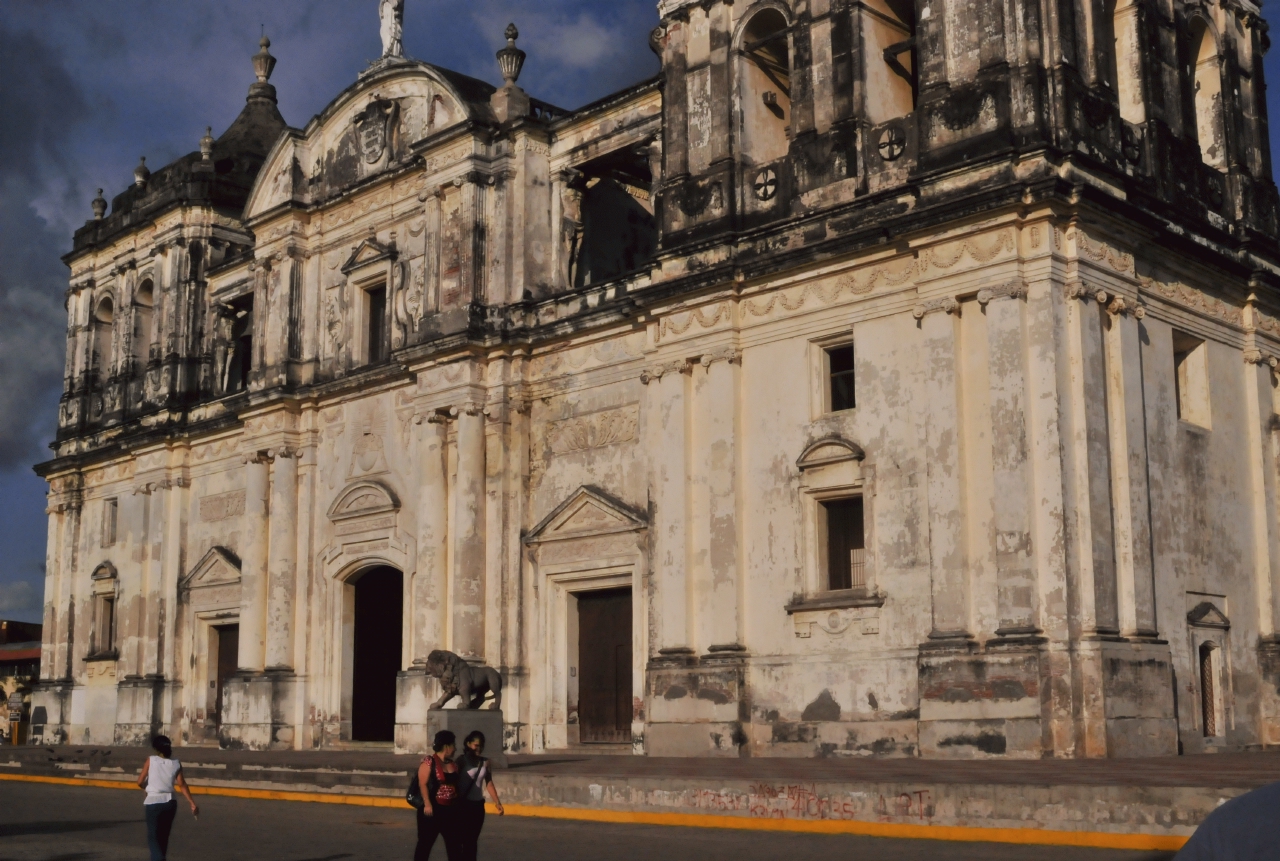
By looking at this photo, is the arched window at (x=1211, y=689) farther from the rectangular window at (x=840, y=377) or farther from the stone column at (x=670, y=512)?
the stone column at (x=670, y=512)

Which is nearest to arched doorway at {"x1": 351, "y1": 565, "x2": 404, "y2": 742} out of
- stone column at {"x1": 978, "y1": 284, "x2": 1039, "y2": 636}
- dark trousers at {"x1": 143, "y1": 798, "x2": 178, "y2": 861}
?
stone column at {"x1": 978, "y1": 284, "x2": 1039, "y2": 636}

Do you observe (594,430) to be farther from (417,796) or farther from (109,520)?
(109,520)

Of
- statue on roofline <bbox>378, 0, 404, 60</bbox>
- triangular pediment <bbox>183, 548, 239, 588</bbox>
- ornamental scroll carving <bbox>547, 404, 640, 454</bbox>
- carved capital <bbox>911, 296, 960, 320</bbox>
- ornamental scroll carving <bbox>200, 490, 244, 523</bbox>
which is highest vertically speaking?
statue on roofline <bbox>378, 0, 404, 60</bbox>

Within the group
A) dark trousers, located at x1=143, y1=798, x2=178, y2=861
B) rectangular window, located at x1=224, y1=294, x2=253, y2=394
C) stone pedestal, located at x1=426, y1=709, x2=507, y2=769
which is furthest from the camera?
rectangular window, located at x1=224, y1=294, x2=253, y2=394

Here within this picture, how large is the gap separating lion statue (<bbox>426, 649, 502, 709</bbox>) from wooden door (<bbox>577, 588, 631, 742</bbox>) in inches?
146

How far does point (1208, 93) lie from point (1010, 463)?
8.74m

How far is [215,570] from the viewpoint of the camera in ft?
101

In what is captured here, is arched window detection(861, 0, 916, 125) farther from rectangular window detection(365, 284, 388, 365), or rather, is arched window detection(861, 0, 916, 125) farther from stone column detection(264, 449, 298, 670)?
stone column detection(264, 449, 298, 670)

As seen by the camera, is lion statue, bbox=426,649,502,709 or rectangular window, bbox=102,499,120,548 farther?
rectangular window, bbox=102,499,120,548

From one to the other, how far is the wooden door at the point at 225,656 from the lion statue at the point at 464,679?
41.0ft

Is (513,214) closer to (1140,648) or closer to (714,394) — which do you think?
(714,394)

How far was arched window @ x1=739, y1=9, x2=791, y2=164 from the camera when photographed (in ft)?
71.7

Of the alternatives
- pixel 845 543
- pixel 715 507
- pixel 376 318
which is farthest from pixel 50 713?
pixel 845 543

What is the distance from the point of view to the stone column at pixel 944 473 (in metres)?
17.8
